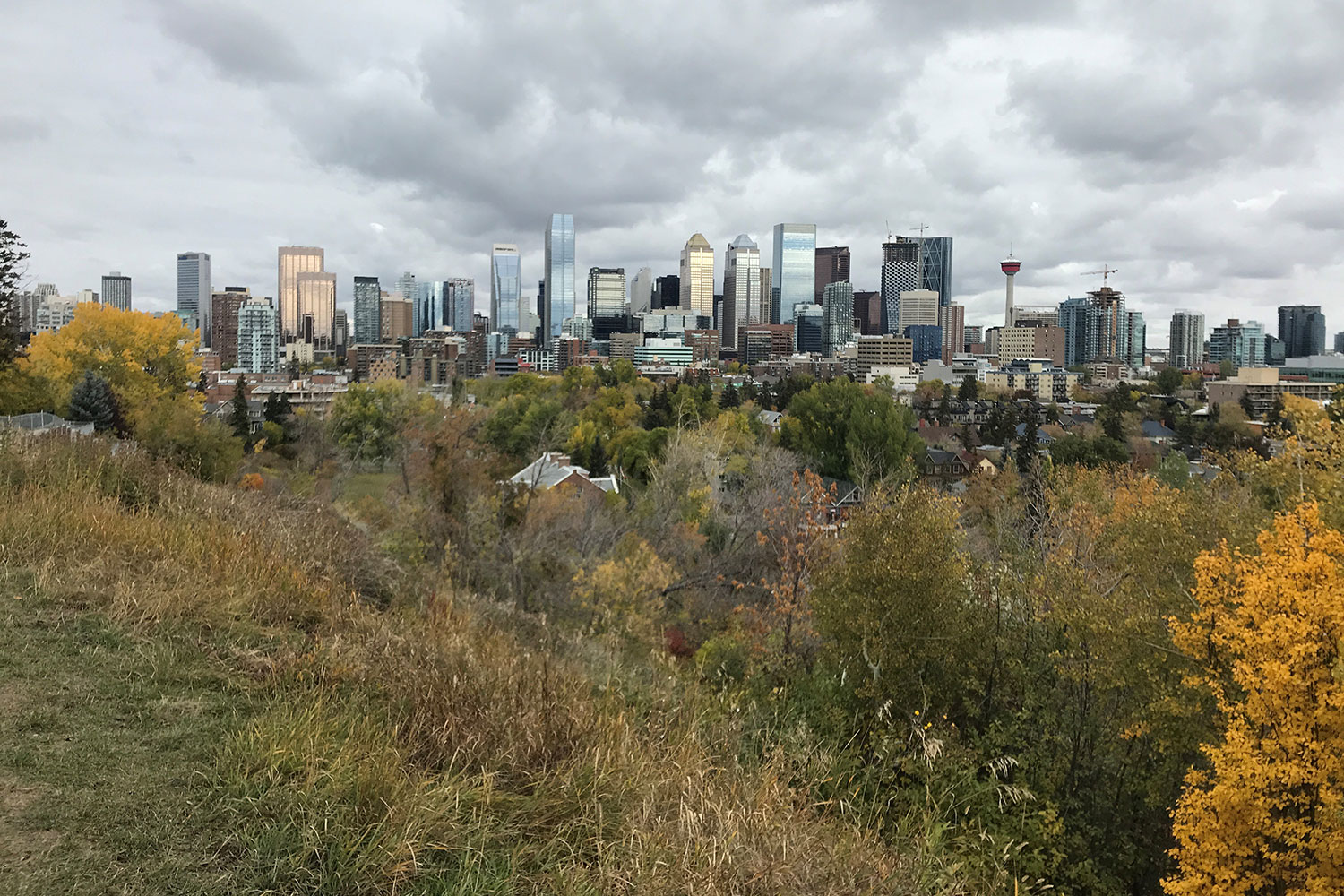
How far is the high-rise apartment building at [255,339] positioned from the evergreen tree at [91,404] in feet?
500

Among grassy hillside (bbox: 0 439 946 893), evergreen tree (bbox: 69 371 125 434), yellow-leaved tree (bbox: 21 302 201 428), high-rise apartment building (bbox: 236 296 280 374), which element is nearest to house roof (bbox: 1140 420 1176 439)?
yellow-leaved tree (bbox: 21 302 201 428)

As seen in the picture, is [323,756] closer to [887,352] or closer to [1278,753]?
[1278,753]

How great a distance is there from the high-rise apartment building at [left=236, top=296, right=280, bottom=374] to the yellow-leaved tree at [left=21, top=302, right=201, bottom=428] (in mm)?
142860

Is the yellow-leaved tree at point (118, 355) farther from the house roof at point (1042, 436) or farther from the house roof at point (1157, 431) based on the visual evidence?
the house roof at point (1157, 431)

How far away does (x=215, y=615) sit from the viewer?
4.88 m

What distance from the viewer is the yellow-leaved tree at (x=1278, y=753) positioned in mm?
8508

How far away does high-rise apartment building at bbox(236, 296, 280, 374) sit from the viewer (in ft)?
566

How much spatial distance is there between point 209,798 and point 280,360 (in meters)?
193

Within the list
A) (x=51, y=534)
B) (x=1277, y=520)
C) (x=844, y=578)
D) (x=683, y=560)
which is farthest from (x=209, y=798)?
(x=683, y=560)

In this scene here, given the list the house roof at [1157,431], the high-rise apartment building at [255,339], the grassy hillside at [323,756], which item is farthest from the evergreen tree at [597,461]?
the high-rise apartment building at [255,339]

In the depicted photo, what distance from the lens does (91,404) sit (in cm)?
3114

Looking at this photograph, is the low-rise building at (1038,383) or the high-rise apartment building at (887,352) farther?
the high-rise apartment building at (887,352)

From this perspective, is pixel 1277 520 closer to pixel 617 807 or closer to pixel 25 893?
pixel 617 807

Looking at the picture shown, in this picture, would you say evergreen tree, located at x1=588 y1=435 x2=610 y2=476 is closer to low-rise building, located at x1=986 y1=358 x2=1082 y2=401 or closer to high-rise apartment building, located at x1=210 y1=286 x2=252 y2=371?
low-rise building, located at x1=986 y1=358 x2=1082 y2=401
